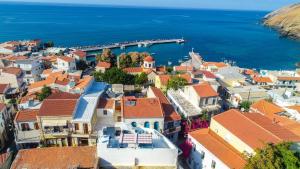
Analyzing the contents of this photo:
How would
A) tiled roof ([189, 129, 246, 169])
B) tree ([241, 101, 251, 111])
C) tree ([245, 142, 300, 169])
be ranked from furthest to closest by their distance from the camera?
tree ([241, 101, 251, 111]) < tiled roof ([189, 129, 246, 169]) < tree ([245, 142, 300, 169])

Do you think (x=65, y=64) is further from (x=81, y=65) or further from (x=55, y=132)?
(x=55, y=132)

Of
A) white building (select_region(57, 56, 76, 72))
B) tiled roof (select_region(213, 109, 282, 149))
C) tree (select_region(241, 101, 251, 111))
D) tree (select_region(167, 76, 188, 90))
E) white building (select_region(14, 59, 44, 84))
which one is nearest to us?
tiled roof (select_region(213, 109, 282, 149))

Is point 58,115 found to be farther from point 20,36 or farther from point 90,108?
point 20,36

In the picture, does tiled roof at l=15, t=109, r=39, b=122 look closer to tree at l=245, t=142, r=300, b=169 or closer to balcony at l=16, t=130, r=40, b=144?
balcony at l=16, t=130, r=40, b=144

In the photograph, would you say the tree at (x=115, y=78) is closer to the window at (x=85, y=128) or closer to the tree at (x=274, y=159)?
the window at (x=85, y=128)

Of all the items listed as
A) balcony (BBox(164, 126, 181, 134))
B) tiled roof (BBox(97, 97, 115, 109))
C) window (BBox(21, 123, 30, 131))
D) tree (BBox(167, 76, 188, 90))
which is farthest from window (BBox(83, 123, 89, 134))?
tree (BBox(167, 76, 188, 90))

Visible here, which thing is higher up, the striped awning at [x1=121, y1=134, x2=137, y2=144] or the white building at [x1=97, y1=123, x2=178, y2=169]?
the striped awning at [x1=121, y1=134, x2=137, y2=144]
